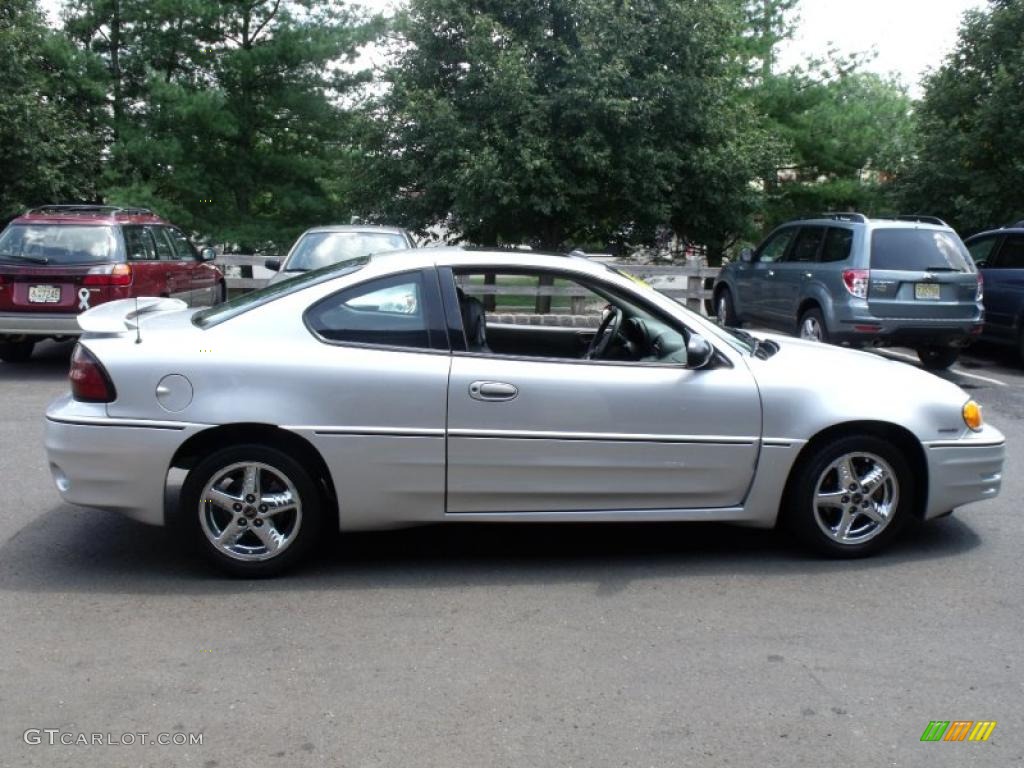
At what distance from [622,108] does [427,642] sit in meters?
13.7

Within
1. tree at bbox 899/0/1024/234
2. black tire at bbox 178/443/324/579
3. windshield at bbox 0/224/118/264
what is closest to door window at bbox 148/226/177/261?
windshield at bbox 0/224/118/264

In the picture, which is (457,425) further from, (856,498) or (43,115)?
(43,115)

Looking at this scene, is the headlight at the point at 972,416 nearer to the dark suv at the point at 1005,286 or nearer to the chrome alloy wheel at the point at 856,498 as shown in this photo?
the chrome alloy wheel at the point at 856,498

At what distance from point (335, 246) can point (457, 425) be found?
8174mm

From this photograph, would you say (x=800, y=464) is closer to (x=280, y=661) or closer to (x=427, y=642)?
(x=427, y=642)

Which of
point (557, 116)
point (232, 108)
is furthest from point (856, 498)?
point (232, 108)

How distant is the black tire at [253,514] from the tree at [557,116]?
12.3 metres

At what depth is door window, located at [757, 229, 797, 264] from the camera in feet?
44.8

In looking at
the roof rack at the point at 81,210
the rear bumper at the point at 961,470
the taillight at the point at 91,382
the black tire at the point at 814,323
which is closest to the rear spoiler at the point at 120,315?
the taillight at the point at 91,382

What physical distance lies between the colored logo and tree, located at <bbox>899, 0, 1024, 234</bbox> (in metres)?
16.1

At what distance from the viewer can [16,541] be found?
554cm

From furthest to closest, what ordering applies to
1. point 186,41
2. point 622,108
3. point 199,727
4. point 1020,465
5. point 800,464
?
point 186,41
point 622,108
point 1020,465
point 800,464
point 199,727

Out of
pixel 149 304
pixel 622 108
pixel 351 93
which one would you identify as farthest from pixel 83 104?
pixel 149 304

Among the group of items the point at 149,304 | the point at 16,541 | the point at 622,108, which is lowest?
the point at 16,541
